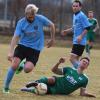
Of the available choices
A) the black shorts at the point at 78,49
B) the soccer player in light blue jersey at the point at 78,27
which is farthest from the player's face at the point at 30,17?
the black shorts at the point at 78,49

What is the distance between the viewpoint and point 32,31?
34.3 feet

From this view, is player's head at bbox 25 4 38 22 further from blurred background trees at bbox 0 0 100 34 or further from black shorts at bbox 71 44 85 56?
blurred background trees at bbox 0 0 100 34

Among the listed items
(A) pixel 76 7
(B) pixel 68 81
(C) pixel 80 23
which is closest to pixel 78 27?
(C) pixel 80 23

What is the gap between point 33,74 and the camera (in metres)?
14.5

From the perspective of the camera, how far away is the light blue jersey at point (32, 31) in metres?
10.4

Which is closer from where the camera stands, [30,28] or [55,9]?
[30,28]

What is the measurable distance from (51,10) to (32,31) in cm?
4875

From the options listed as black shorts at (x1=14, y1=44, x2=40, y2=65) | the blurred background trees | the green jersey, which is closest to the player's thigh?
black shorts at (x1=14, y1=44, x2=40, y2=65)

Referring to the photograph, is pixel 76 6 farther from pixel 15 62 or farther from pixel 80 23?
pixel 15 62

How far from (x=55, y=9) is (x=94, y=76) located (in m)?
44.4

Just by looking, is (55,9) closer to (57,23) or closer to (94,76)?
(57,23)

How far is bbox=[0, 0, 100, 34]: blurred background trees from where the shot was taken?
54675mm

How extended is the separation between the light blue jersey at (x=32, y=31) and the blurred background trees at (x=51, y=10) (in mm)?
40106

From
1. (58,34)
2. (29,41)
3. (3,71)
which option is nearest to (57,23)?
(58,34)
